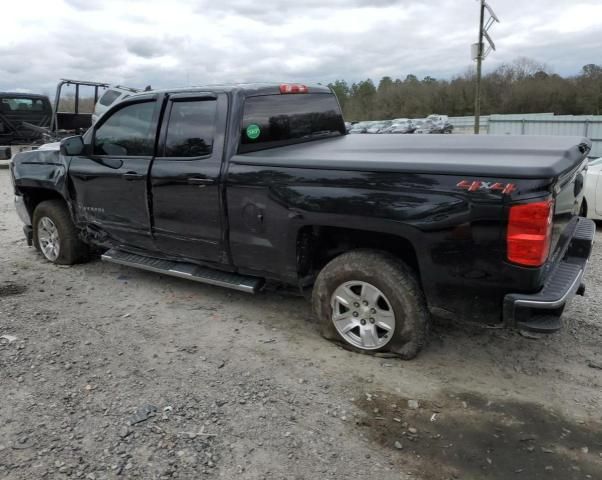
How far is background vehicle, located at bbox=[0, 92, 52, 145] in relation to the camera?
17.1m

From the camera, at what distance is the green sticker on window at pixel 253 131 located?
13.6ft

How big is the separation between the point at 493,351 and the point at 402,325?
849mm

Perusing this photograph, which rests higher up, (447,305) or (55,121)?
(55,121)

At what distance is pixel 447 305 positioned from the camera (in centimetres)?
328

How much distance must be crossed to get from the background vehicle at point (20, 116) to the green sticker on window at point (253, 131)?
14.9 meters

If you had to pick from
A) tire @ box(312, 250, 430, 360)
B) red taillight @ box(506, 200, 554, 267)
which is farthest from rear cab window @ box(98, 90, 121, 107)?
red taillight @ box(506, 200, 554, 267)

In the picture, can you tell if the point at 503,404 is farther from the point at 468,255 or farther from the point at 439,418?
the point at 468,255

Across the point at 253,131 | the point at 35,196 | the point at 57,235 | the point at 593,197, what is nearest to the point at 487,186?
the point at 253,131

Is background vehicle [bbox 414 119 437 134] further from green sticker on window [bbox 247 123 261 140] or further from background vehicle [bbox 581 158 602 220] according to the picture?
green sticker on window [bbox 247 123 261 140]

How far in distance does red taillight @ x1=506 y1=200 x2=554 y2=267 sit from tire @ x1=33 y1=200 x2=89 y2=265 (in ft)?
15.2

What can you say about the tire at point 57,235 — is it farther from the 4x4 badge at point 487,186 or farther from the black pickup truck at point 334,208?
the 4x4 badge at point 487,186

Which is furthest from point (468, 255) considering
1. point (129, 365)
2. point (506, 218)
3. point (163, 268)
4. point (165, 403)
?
point (163, 268)

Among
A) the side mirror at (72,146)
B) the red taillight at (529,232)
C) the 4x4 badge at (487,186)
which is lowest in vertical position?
the red taillight at (529,232)

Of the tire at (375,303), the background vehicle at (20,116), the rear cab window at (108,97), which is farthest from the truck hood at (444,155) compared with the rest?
the background vehicle at (20,116)
